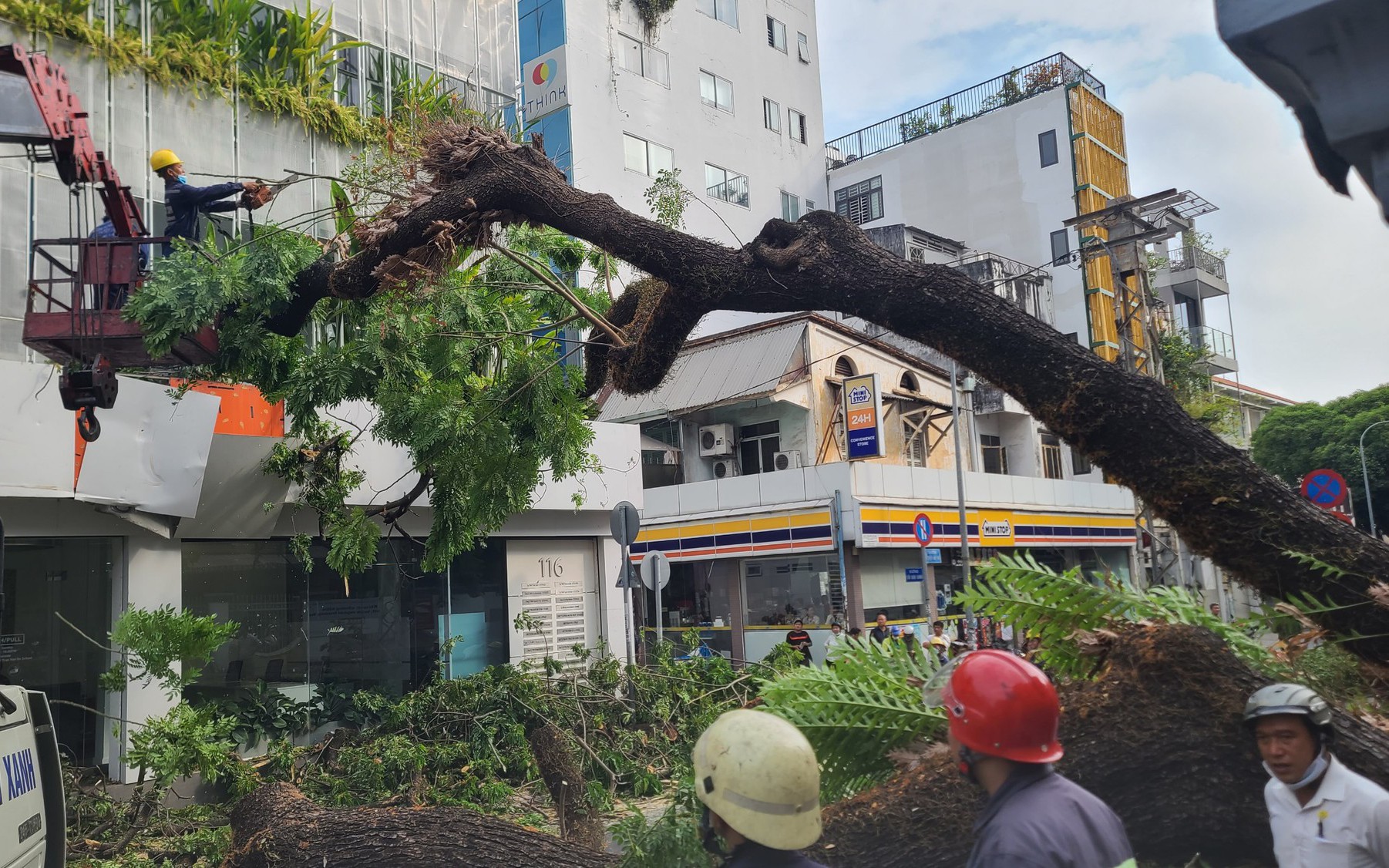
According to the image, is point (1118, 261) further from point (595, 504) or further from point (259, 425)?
point (259, 425)

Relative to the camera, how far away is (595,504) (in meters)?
14.9

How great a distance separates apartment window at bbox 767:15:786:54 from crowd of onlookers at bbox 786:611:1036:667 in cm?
2178

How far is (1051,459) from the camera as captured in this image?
35281 mm

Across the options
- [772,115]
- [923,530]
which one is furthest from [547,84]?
[923,530]

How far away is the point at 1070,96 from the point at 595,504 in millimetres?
28571

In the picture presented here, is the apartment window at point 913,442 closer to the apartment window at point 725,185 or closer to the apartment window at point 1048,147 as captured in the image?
the apartment window at point 725,185

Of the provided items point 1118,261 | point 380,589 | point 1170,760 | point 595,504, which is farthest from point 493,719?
point 1118,261

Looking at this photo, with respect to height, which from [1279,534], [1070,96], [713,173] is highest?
[1070,96]

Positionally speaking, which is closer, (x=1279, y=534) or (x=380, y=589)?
(x=1279, y=534)

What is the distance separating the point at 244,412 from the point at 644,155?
21971mm

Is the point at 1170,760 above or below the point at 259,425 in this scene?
below

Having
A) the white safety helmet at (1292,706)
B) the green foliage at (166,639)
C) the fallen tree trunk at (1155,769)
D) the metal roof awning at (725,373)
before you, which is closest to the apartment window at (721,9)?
the metal roof awning at (725,373)

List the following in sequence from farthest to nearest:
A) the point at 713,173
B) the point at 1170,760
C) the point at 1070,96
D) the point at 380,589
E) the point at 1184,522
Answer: the point at 1070,96, the point at 713,173, the point at 380,589, the point at 1184,522, the point at 1170,760

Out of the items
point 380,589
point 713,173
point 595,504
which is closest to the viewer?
point 380,589
